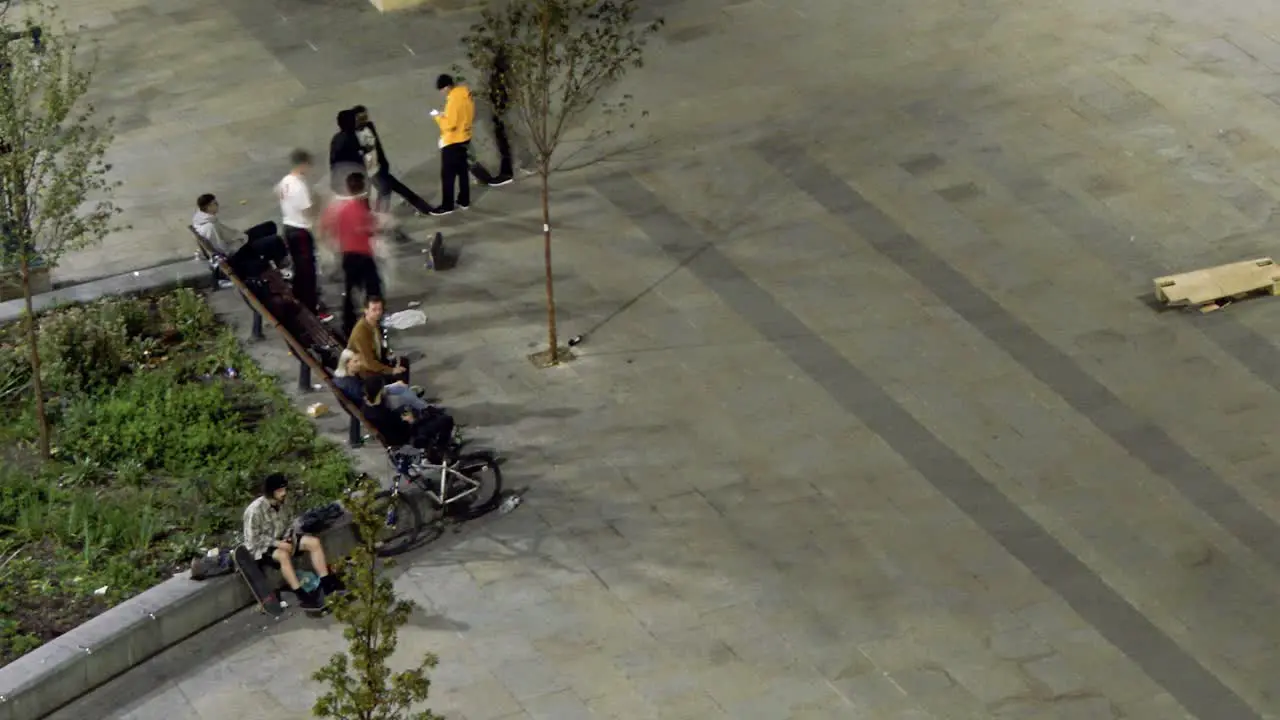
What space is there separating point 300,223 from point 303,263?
0.36 metres

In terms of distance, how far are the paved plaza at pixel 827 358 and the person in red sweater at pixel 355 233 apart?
605 millimetres

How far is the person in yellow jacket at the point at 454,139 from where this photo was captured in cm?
1923

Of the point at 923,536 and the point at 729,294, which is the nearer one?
the point at 923,536

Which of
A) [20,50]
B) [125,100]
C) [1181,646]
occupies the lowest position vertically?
[1181,646]

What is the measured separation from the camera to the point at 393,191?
1962 centimetres

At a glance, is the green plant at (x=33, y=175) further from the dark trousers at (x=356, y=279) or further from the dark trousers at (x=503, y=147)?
the dark trousers at (x=503, y=147)

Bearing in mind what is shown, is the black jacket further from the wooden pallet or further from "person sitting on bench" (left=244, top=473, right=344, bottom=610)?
the wooden pallet

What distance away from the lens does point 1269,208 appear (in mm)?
19531

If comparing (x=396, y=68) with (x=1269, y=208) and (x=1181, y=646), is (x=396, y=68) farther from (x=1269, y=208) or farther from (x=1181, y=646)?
(x=1181, y=646)

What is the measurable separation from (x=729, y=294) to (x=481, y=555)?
12.9 ft

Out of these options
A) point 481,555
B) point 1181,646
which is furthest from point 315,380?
point 1181,646

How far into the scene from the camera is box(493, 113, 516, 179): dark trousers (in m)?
19.9

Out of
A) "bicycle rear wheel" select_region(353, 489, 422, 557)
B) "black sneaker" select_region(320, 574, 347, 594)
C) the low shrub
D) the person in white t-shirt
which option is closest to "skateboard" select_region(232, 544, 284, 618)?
"black sneaker" select_region(320, 574, 347, 594)

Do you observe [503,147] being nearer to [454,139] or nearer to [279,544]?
[454,139]
